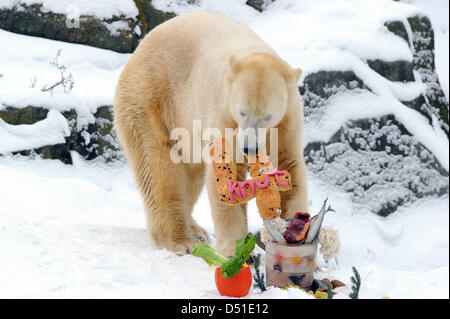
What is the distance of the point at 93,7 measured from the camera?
5.09 meters

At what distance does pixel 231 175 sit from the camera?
210cm

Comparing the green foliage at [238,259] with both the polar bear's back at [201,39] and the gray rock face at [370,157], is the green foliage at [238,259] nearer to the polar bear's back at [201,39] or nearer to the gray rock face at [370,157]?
the polar bear's back at [201,39]

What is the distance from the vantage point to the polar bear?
232cm

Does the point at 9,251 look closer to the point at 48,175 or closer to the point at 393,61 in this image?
the point at 48,175

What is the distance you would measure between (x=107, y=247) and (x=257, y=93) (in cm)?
99

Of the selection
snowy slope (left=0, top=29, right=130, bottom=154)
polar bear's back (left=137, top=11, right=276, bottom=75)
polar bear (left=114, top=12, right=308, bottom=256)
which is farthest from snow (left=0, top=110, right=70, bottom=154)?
polar bear's back (left=137, top=11, right=276, bottom=75)

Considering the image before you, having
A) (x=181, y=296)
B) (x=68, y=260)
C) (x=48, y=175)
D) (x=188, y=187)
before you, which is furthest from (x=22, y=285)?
(x=48, y=175)

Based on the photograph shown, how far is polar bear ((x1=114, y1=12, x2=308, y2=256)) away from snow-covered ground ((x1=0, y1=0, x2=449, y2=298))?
21cm

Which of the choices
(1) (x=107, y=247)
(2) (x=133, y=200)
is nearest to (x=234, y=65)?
(1) (x=107, y=247)

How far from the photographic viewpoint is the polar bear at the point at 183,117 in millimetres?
2322

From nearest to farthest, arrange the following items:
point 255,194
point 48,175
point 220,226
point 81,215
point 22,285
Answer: point 22,285 < point 255,194 < point 220,226 < point 81,215 < point 48,175

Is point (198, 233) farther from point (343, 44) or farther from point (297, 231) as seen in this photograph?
point (343, 44)

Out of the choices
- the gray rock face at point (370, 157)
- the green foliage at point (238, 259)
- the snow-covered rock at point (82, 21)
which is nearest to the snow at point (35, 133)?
the snow-covered rock at point (82, 21)

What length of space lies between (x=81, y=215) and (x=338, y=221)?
2.61 meters
